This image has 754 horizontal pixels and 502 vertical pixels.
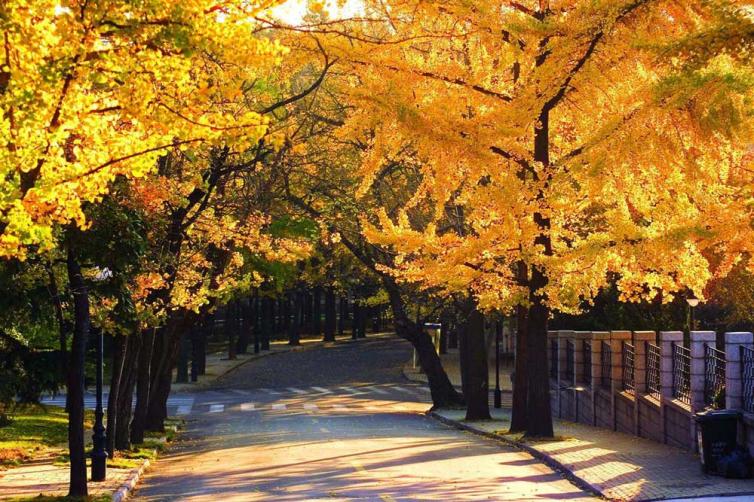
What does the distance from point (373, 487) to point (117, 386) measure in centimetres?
806

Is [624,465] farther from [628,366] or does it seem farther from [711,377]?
[628,366]

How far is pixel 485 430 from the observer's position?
31891mm

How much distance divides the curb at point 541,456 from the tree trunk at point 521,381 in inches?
29.7

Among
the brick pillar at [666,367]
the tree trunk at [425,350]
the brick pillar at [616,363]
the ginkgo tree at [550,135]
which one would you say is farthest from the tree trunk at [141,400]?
the tree trunk at [425,350]

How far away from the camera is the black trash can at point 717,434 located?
17.7 metres

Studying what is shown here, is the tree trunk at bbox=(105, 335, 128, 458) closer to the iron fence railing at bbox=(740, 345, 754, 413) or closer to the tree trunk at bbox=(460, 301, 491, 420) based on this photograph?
the iron fence railing at bbox=(740, 345, 754, 413)

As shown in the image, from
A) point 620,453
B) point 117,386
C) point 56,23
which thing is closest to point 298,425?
point 117,386

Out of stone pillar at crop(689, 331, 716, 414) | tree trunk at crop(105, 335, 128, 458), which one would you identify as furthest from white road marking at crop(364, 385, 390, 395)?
stone pillar at crop(689, 331, 716, 414)

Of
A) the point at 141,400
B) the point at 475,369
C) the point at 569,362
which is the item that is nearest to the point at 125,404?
the point at 141,400

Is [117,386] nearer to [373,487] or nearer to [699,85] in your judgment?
[373,487]

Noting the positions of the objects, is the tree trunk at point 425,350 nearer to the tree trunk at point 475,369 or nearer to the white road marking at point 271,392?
the tree trunk at point 475,369

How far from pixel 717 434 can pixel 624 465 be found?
2.46m

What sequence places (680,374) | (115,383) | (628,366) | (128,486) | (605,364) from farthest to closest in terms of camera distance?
1. (605,364)
2. (628,366)
3. (680,374)
4. (115,383)
5. (128,486)

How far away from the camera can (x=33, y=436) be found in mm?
31781
